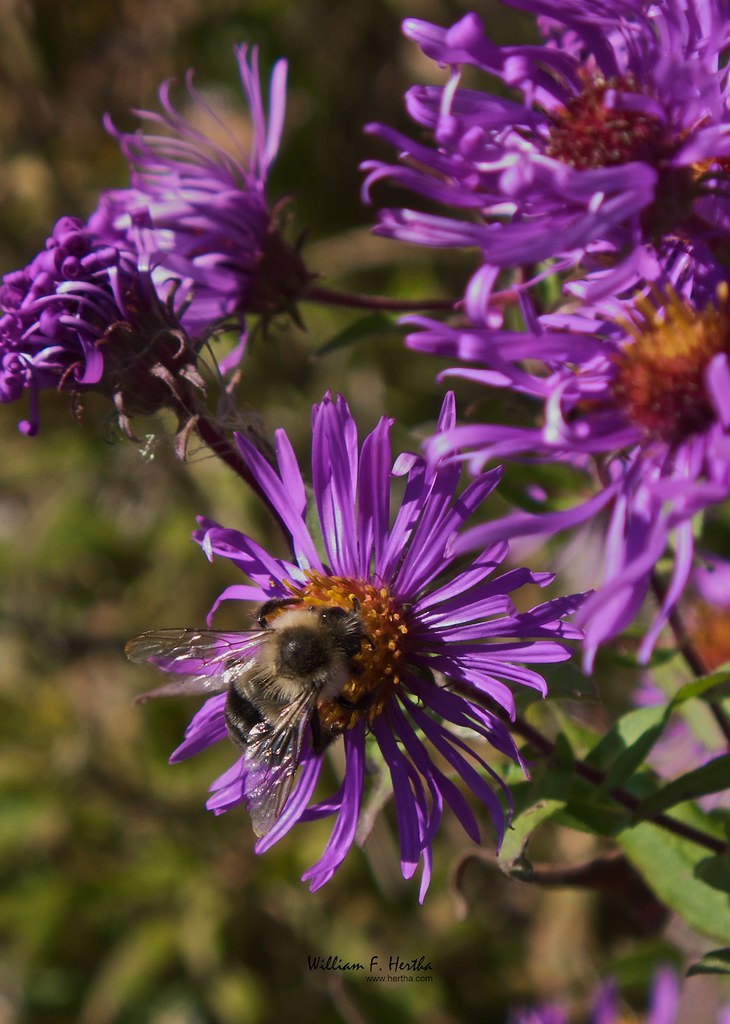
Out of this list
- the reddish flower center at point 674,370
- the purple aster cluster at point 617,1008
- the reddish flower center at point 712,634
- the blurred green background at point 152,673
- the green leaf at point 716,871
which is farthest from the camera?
the blurred green background at point 152,673

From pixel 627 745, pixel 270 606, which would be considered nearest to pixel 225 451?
pixel 270 606

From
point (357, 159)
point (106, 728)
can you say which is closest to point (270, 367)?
point (357, 159)

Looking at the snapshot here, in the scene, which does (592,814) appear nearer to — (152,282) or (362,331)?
(362,331)

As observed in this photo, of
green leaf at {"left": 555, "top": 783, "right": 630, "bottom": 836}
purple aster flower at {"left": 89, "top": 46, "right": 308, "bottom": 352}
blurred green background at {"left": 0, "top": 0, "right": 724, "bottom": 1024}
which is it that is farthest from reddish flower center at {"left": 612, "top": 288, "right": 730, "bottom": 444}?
blurred green background at {"left": 0, "top": 0, "right": 724, "bottom": 1024}

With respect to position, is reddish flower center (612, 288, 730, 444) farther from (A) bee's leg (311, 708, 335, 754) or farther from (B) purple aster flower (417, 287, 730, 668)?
(A) bee's leg (311, 708, 335, 754)

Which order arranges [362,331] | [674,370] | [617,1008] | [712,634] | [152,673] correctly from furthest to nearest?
[152,673]
[712,634]
[617,1008]
[362,331]
[674,370]

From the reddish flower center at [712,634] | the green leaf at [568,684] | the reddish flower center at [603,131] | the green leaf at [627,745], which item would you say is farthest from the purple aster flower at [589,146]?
the reddish flower center at [712,634]

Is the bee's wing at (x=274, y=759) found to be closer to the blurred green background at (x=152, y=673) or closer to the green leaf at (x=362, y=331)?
the green leaf at (x=362, y=331)
